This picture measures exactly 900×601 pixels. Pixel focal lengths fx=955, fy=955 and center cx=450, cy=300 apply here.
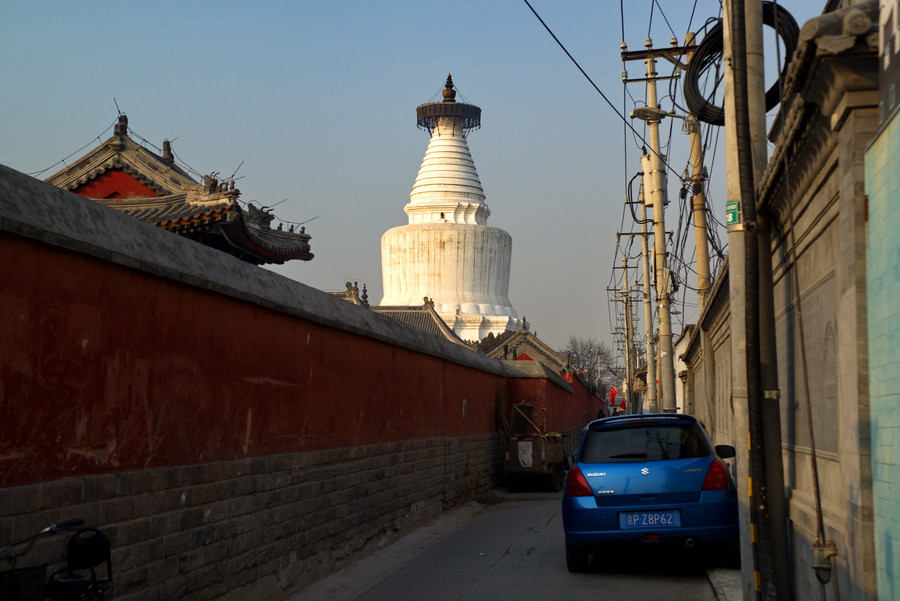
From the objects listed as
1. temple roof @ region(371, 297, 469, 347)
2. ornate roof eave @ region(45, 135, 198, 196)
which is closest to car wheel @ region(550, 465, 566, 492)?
ornate roof eave @ region(45, 135, 198, 196)

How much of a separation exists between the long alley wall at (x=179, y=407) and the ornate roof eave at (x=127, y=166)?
8.08m

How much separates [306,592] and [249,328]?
261 cm

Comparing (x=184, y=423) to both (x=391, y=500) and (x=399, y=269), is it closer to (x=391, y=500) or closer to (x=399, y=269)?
(x=391, y=500)

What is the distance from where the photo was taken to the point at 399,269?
6744 cm

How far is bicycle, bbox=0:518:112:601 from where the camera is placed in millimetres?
4258

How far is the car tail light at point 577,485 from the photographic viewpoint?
30.9 feet

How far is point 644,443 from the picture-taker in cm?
960

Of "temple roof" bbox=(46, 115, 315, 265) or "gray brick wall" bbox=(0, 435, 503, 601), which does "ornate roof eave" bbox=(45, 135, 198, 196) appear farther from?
"gray brick wall" bbox=(0, 435, 503, 601)

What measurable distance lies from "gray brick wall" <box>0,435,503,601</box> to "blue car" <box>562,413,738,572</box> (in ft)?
8.39

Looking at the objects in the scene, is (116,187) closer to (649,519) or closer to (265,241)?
(265,241)

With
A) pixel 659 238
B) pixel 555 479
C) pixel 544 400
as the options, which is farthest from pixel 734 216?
pixel 544 400

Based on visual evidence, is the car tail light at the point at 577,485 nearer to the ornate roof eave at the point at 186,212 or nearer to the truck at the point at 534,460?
the ornate roof eave at the point at 186,212

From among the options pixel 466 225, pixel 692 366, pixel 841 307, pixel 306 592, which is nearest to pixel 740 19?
pixel 841 307

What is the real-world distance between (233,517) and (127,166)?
12476mm
